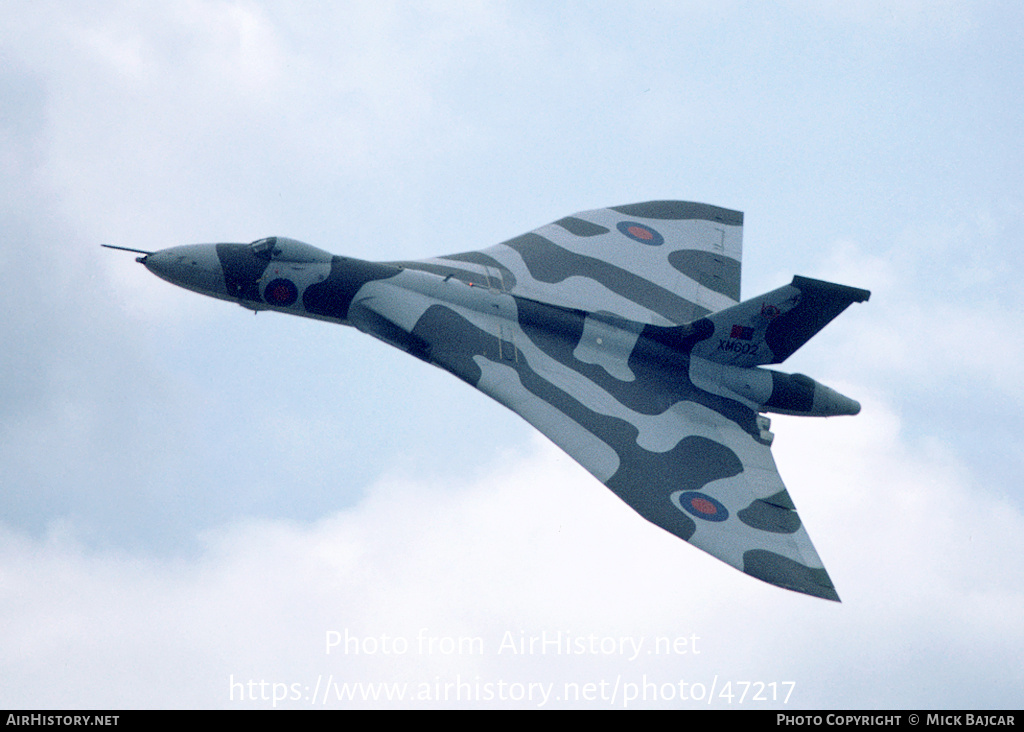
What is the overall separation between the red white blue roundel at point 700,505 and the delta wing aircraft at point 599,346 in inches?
1.6

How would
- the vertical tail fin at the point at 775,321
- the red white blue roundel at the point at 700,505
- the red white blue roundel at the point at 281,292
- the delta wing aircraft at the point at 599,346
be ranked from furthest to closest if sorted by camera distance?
the red white blue roundel at the point at 281,292 → the vertical tail fin at the point at 775,321 → the delta wing aircraft at the point at 599,346 → the red white blue roundel at the point at 700,505

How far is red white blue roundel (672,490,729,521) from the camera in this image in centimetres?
2389

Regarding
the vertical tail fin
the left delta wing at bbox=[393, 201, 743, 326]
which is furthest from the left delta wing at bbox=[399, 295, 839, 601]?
the left delta wing at bbox=[393, 201, 743, 326]

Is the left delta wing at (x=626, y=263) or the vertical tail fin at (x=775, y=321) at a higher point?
the left delta wing at (x=626, y=263)

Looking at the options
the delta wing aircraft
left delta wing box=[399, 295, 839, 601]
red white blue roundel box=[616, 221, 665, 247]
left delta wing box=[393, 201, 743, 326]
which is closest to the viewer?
left delta wing box=[399, 295, 839, 601]

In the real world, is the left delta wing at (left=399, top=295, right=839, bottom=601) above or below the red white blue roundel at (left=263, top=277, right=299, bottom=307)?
→ below

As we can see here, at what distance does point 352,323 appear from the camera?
28156mm

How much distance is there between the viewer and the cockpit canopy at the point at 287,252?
28.0m

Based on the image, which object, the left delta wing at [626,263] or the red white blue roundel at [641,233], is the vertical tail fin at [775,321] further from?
the red white blue roundel at [641,233]

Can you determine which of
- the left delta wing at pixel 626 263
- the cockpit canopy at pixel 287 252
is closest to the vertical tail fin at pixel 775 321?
the left delta wing at pixel 626 263

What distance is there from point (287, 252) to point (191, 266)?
262 cm

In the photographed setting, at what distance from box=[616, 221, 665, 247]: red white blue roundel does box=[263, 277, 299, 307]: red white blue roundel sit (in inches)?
437

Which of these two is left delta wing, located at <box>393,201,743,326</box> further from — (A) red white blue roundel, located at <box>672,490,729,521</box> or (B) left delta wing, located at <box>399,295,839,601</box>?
(A) red white blue roundel, located at <box>672,490,729,521</box>
